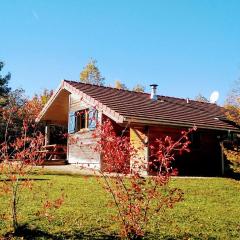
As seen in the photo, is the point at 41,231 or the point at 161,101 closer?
the point at 41,231

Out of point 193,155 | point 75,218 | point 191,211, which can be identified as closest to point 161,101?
point 193,155

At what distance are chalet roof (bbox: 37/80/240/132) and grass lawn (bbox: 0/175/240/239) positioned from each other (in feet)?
19.5

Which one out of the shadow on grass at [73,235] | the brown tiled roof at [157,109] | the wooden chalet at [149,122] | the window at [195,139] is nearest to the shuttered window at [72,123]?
the wooden chalet at [149,122]

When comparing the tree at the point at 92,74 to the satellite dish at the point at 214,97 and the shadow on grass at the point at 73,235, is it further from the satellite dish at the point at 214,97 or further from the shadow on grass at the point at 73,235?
the shadow on grass at the point at 73,235

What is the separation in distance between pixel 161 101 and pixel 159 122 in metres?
4.78

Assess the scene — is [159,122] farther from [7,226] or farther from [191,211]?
[7,226]

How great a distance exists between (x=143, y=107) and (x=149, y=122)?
234 centimetres

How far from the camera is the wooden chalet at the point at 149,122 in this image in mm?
17453

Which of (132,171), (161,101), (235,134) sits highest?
(161,101)

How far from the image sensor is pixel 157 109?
64.1 ft

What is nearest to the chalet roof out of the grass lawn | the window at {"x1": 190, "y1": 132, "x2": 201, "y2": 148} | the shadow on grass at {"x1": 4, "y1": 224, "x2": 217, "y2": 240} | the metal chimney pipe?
the metal chimney pipe

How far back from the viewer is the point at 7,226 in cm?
662

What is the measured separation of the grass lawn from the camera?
648 centimetres

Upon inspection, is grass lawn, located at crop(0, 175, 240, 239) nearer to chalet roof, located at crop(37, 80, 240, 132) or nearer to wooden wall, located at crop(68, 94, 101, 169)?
chalet roof, located at crop(37, 80, 240, 132)
